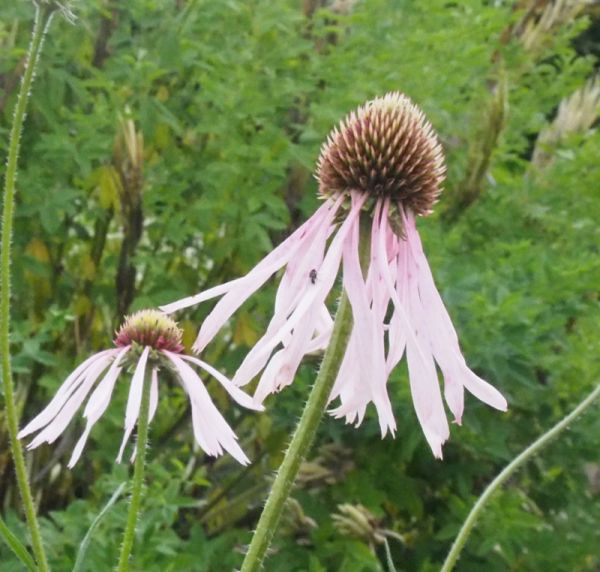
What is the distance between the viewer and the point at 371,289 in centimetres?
57

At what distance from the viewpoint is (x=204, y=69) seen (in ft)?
5.15

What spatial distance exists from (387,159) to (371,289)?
12 centimetres

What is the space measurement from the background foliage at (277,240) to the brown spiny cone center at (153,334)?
439 millimetres

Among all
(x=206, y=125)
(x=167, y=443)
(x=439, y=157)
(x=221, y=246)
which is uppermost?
(x=206, y=125)

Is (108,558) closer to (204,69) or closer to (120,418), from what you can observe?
(120,418)

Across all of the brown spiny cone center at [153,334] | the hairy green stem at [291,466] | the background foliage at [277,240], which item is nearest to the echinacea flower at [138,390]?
the brown spiny cone center at [153,334]

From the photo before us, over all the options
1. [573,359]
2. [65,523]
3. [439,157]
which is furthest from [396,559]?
[439,157]

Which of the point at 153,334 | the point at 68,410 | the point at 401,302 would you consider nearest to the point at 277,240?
the point at 153,334

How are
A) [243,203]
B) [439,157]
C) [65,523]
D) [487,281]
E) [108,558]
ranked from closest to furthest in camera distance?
[439,157], [108,558], [65,523], [487,281], [243,203]

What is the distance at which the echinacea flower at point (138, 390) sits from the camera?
699 mm

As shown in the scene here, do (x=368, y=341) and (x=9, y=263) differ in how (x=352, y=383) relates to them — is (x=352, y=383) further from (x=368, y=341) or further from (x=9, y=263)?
(x=9, y=263)

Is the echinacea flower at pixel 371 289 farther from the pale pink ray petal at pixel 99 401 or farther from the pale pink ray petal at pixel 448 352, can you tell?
the pale pink ray petal at pixel 99 401

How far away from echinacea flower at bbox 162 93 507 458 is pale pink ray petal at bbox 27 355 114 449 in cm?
16

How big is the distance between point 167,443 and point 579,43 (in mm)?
2738
